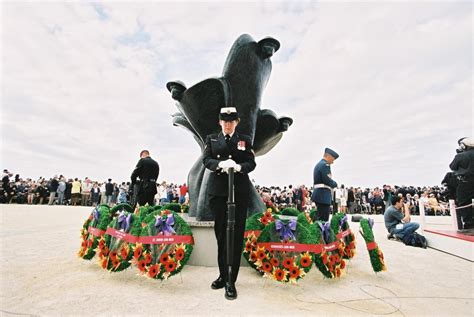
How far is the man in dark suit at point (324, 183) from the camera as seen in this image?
6004 mm

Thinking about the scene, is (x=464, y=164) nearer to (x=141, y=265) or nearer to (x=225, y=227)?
(x=225, y=227)

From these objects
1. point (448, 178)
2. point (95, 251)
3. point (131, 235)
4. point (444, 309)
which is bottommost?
point (444, 309)

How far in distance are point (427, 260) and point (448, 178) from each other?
2.86 m

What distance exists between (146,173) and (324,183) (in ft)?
13.3

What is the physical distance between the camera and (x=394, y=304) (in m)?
2.82

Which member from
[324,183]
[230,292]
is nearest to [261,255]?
[230,292]

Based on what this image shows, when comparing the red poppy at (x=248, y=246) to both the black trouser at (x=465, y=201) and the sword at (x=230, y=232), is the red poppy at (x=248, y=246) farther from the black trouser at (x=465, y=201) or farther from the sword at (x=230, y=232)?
the black trouser at (x=465, y=201)

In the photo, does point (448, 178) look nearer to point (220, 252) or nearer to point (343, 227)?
point (343, 227)

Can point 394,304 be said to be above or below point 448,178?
below

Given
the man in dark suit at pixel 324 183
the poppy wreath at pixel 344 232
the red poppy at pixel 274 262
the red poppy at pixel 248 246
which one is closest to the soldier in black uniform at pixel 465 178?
the man in dark suit at pixel 324 183

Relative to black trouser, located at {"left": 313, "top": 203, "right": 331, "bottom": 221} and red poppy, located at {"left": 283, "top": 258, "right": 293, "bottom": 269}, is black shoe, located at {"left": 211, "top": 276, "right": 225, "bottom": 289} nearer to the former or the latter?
red poppy, located at {"left": 283, "top": 258, "right": 293, "bottom": 269}

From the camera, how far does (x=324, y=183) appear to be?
237 inches

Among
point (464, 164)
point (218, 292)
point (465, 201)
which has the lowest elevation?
point (218, 292)

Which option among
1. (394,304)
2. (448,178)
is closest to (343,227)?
(394,304)
